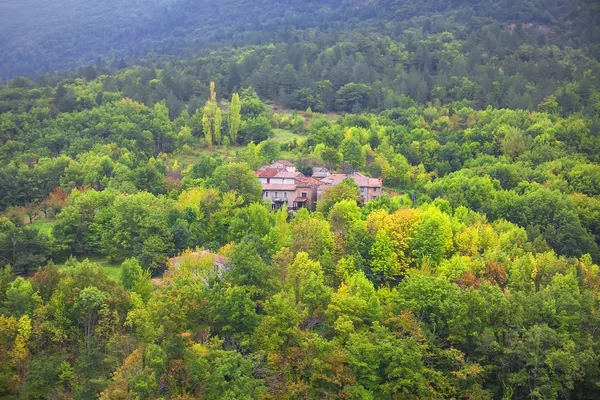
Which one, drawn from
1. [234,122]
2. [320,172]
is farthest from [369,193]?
[234,122]

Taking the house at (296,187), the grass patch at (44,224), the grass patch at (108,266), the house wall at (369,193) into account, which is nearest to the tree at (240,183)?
the house at (296,187)

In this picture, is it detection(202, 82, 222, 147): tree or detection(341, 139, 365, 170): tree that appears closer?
detection(341, 139, 365, 170): tree

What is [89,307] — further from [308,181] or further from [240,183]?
[308,181]

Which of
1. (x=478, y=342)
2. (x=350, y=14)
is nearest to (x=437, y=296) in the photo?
(x=478, y=342)

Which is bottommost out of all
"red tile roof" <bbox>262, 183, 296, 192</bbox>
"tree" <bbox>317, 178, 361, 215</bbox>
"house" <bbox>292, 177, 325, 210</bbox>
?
"house" <bbox>292, 177, 325, 210</bbox>

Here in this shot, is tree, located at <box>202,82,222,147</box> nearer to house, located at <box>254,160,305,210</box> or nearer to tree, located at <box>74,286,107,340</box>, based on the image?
house, located at <box>254,160,305,210</box>

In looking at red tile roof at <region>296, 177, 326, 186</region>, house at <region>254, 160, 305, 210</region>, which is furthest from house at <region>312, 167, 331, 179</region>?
house at <region>254, 160, 305, 210</region>

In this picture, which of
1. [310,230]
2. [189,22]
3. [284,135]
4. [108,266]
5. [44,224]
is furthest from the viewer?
[189,22]
